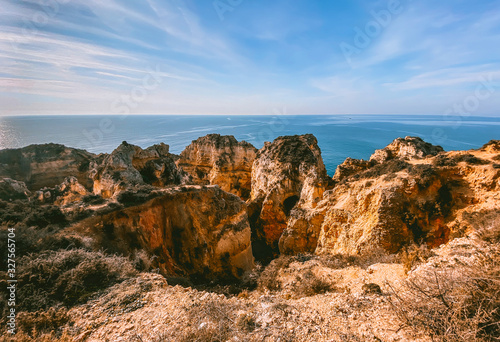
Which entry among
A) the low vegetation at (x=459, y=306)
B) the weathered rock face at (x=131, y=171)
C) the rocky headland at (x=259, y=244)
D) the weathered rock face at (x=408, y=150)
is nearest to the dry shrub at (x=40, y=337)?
the rocky headland at (x=259, y=244)

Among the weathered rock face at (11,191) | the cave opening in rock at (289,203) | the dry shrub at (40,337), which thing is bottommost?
the cave opening in rock at (289,203)

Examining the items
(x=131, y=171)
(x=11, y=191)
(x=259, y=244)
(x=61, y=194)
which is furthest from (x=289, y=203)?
(x=11, y=191)

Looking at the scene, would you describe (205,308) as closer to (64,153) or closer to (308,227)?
(308,227)

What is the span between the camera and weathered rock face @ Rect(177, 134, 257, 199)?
32406 mm

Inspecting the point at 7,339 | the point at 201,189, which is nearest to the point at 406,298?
the point at 7,339

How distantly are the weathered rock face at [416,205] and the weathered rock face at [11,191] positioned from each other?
77.0 feet

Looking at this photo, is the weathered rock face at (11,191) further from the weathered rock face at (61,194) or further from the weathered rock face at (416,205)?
the weathered rock face at (416,205)

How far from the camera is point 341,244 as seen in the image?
12.2 meters

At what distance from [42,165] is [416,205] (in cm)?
3853

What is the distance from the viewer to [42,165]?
83.8ft

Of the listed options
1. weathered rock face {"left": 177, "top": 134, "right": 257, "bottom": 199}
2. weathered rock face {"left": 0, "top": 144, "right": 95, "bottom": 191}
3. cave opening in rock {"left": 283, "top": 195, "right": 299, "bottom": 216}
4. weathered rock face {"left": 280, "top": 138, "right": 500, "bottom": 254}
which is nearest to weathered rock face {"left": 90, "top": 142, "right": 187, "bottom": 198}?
weathered rock face {"left": 0, "top": 144, "right": 95, "bottom": 191}

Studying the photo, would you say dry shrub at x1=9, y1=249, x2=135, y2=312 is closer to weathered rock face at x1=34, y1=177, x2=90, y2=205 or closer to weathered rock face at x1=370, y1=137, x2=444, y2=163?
weathered rock face at x1=34, y1=177, x2=90, y2=205

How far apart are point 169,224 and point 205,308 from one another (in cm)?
960

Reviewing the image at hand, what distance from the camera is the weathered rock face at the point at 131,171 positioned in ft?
59.1
